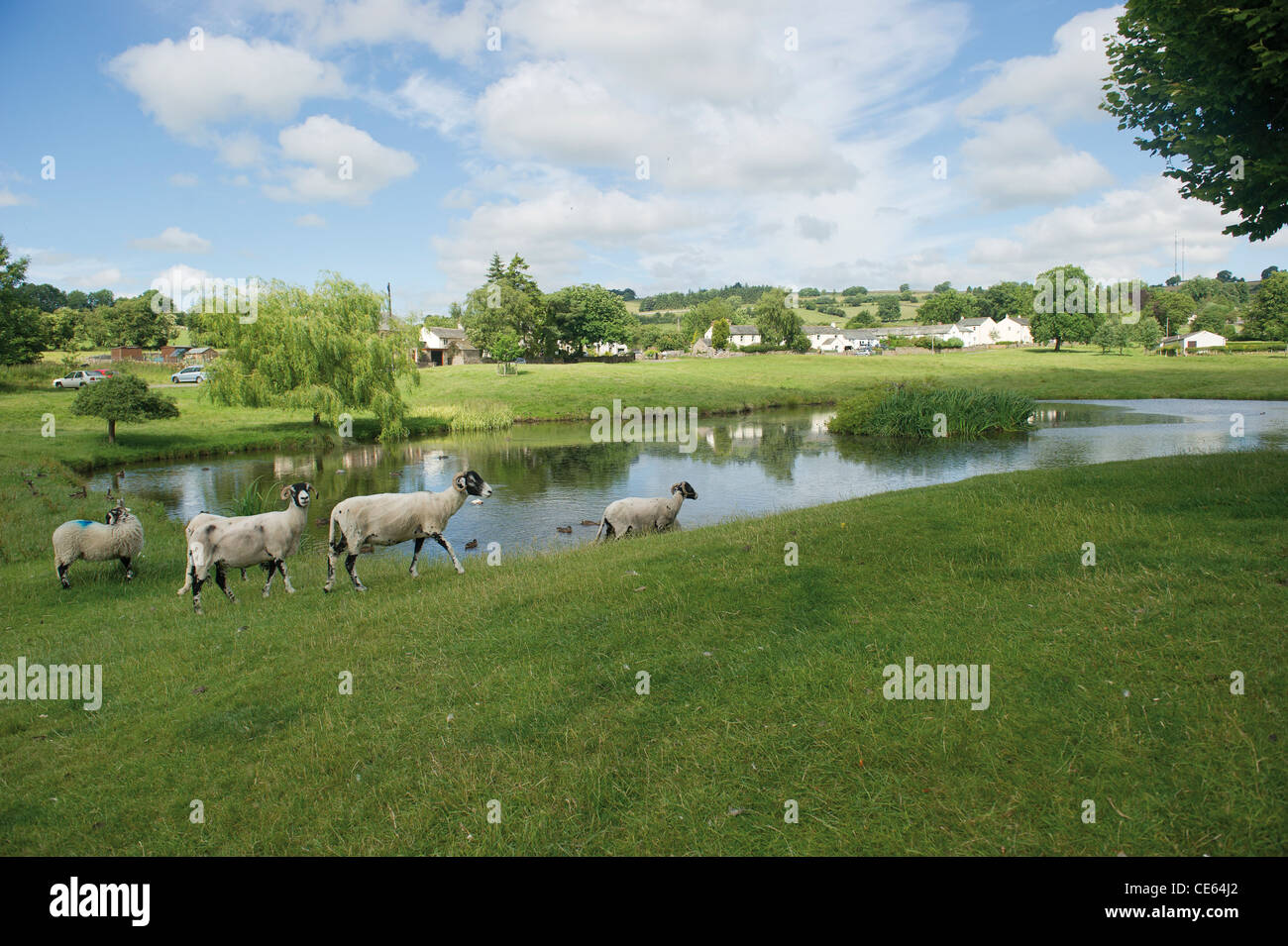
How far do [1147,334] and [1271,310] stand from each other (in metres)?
18.6

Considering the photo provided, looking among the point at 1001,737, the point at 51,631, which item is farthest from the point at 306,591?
the point at 1001,737

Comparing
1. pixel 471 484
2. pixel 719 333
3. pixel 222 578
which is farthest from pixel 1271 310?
pixel 222 578

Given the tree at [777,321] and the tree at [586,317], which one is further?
the tree at [777,321]

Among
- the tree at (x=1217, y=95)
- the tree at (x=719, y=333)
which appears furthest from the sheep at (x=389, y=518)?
the tree at (x=719, y=333)

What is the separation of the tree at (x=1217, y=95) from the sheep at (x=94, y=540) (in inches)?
818

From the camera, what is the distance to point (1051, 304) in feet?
376

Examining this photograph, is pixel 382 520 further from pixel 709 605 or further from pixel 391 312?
pixel 391 312

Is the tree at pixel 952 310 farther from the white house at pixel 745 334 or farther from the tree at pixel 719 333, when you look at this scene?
the tree at pixel 719 333

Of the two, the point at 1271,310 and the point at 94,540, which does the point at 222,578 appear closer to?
the point at 94,540

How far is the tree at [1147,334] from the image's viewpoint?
12256cm

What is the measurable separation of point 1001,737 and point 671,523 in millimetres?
12880
